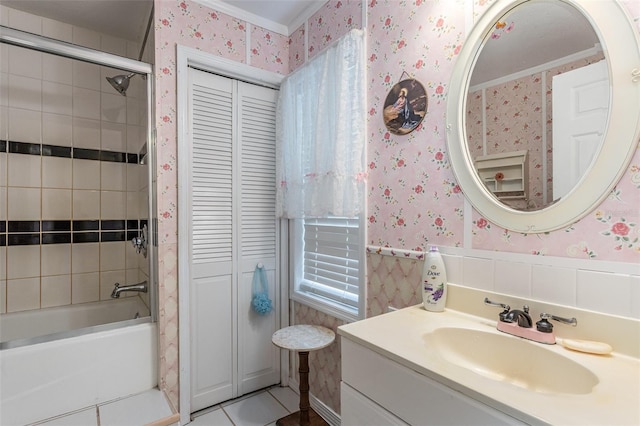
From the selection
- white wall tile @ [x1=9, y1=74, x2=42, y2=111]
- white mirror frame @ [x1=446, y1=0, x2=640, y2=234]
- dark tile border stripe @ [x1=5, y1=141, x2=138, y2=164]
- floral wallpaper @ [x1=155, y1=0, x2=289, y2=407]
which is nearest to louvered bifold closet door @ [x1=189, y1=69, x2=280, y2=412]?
floral wallpaper @ [x1=155, y1=0, x2=289, y2=407]

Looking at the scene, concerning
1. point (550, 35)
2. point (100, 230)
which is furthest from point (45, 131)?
point (550, 35)

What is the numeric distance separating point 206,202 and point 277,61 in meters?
1.11

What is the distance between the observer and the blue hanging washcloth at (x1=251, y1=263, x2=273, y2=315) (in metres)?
2.14

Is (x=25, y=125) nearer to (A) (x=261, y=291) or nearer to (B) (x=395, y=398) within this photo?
A: (A) (x=261, y=291)

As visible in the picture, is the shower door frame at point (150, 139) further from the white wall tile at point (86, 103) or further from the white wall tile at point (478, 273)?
the white wall tile at point (478, 273)

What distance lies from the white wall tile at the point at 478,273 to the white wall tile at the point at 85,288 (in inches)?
97.3

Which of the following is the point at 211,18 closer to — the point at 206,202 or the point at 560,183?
the point at 206,202

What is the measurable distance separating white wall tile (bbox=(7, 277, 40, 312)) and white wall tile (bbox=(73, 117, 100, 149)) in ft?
3.21

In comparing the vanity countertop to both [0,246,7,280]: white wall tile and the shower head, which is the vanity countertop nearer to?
the shower head

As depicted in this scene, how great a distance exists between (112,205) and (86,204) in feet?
0.52

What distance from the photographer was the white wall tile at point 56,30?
212 cm

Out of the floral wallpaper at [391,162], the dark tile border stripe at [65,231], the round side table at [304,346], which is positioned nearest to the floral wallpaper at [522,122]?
the floral wallpaper at [391,162]

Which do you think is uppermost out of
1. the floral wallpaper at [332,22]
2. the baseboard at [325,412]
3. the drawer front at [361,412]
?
the floral wallpaper at [332,22]

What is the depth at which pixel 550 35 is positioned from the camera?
102 centimetres
